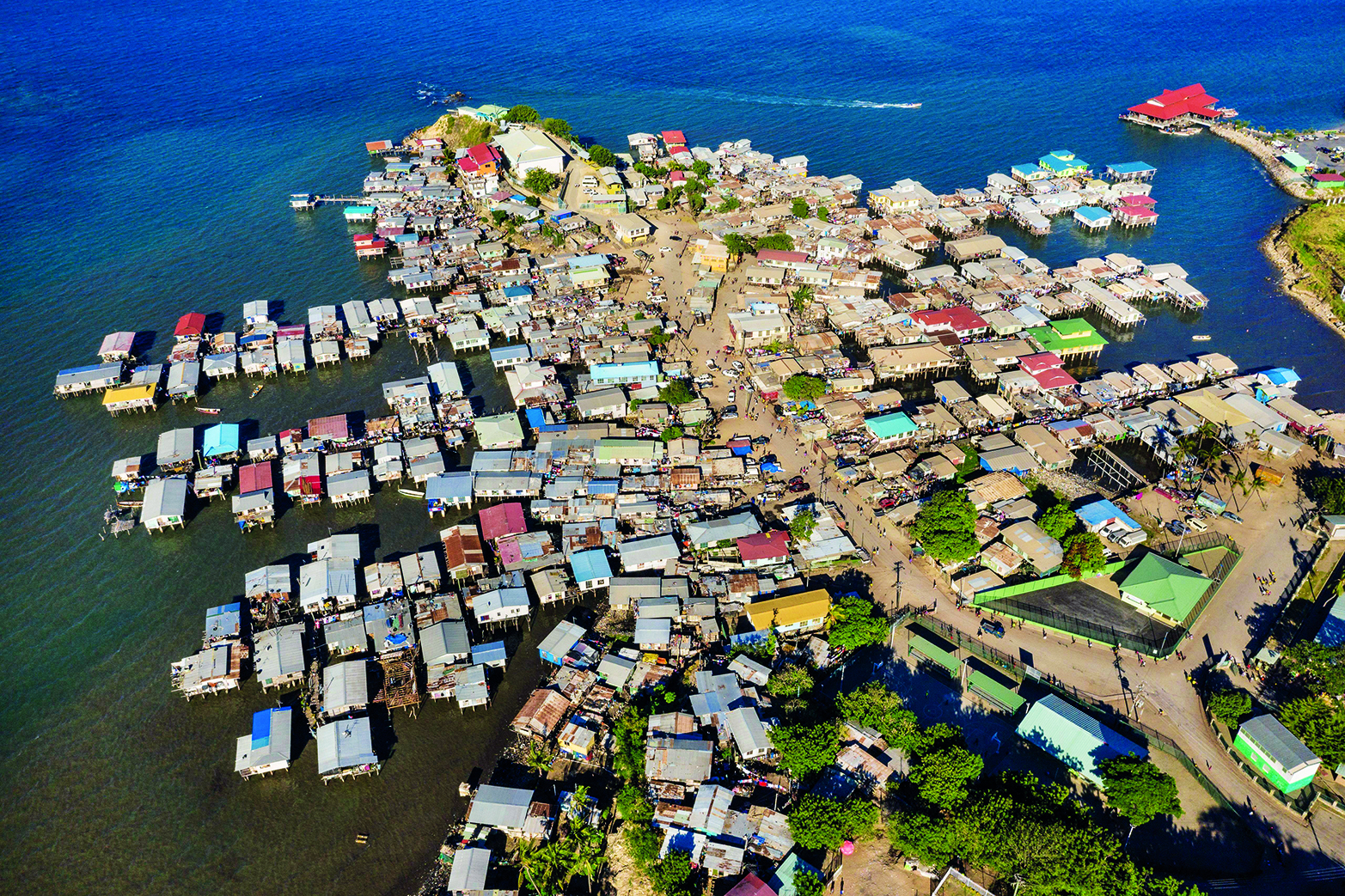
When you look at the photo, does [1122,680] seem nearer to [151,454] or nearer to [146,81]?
[151,454]

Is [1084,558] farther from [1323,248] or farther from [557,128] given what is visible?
[557,128]

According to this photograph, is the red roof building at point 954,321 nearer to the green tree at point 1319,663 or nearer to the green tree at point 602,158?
the green tree at point 1319,663

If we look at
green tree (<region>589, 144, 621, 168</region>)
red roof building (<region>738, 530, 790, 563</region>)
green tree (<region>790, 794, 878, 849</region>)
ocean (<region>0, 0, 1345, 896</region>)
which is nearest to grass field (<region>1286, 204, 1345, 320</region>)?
ocean (<region>0, 0, 1345, 896</region>)

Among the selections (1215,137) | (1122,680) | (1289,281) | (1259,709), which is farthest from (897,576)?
(1215,137)

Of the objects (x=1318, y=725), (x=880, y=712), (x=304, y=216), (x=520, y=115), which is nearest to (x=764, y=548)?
(x=880, y=712)

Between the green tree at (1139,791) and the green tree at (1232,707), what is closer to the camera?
the green tree at (1139,791)

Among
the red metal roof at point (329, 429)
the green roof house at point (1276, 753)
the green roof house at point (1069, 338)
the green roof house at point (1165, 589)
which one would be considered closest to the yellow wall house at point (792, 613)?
the green roof house at point (1165, 589)
